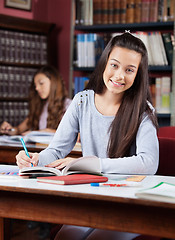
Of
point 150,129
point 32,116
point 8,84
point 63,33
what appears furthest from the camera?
point 63,33

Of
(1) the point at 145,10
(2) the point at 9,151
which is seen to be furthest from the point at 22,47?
(2) the point at 9,151

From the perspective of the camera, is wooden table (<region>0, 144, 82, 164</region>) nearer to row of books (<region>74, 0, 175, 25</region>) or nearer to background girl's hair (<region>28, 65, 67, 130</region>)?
background girl's hair (<region>28, 65, 67, 130</region>)

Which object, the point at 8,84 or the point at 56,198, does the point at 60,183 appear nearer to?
the point at 56,198

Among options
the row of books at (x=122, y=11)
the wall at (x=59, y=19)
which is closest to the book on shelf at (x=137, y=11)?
the row of books at (x=122, y=11)

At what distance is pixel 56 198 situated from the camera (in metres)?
1.09

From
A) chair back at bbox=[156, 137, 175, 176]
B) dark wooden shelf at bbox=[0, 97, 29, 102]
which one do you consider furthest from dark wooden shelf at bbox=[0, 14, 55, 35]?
chair back at bbox=[156, 137, 175, 176]

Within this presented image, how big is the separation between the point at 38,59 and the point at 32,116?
3.81 feet

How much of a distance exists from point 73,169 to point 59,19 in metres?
3.51

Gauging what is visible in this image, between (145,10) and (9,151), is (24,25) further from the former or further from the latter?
(9,151)

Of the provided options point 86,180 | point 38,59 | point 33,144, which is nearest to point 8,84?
point 38,59

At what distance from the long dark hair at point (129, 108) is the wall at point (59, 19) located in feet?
9.55

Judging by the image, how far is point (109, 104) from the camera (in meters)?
1.76

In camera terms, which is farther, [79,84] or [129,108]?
[79,84]

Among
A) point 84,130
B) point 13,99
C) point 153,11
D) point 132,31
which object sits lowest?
point 13,99
